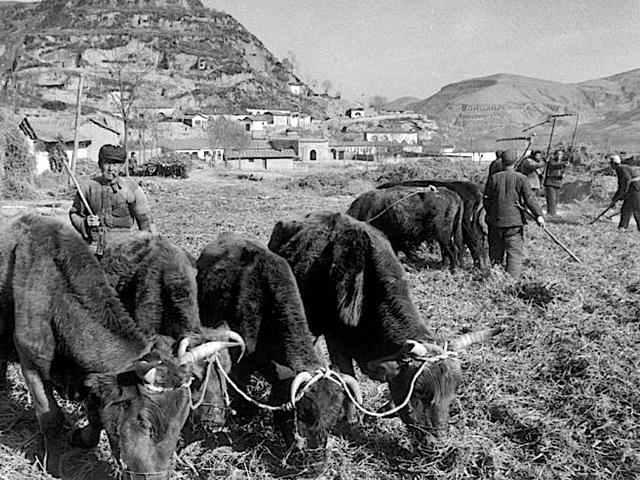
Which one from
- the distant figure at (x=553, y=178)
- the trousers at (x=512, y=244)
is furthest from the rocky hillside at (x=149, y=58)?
the trousers at (x=512, y=244)

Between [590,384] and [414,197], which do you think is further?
[414,197]

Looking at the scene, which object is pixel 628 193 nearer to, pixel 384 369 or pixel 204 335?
pixel 384 369

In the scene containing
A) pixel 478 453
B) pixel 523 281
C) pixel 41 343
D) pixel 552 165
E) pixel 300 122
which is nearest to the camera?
pixel 41 343

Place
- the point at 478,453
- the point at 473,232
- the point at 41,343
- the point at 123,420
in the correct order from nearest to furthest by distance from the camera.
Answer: the point at 123,420, the point at 41,343, the point at 478,453, the point at 473,232

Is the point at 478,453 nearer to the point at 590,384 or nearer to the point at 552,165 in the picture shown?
the point at 590,384

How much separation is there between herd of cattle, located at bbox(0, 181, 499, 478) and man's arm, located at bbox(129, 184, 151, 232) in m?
0.95

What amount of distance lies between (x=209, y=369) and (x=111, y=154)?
3.16 m

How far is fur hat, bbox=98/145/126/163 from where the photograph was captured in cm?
644

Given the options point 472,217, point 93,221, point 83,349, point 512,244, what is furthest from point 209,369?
point 472,217

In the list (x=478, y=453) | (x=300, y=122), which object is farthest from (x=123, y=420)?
(x=300, y=122)

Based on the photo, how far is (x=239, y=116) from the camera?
362 feet

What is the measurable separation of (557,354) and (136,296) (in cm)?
463

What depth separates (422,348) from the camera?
4.87m

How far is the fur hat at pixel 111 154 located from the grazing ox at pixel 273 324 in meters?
1.53
